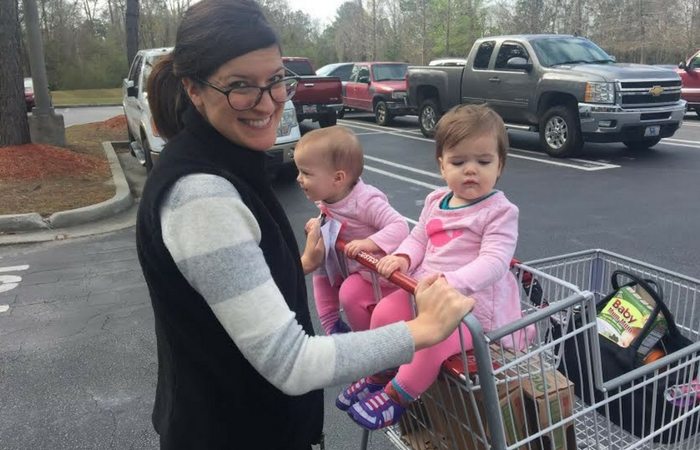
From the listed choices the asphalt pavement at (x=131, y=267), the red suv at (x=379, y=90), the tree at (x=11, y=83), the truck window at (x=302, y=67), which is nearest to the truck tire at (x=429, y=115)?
the red suv at (x=379, y=90)

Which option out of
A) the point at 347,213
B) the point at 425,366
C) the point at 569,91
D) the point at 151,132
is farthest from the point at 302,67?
the point at 425,366

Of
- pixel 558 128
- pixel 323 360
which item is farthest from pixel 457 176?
pixel 558 128

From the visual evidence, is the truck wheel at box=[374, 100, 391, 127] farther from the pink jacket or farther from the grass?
the grass

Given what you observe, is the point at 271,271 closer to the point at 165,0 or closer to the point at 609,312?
the point at 609,312

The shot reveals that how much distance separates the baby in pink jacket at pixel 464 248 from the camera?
5.90 ft

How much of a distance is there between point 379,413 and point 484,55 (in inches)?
450

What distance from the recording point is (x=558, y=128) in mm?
10602

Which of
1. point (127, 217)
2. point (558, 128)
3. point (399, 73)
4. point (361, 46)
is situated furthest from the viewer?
point (361, 46)

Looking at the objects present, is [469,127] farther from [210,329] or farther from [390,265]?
[210,329]

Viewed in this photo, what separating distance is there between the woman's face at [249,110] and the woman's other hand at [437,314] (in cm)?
53

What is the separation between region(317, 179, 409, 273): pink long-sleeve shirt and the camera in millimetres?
2260

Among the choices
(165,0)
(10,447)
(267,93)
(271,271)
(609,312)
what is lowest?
(10,447)

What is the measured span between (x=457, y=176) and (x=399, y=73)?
1600 centimetres

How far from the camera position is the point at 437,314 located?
4.44 ft
